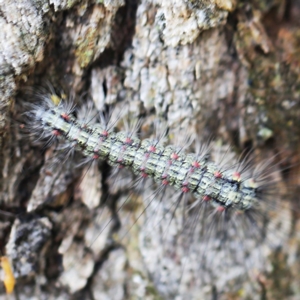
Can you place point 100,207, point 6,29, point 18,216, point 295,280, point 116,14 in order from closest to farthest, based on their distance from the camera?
1. point 6,29
2. point 116,14
3. point 18,216
4. point 100,207
5. point 295,280

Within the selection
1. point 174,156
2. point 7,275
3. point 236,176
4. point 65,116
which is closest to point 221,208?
point 236,176

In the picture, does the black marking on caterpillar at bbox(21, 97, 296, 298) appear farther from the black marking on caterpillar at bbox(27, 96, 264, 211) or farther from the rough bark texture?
the rough bark texture

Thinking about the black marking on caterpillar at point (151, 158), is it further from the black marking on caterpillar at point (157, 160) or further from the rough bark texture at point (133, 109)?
the rough bark texture at point (133, 109)

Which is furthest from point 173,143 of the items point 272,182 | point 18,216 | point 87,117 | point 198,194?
point 18,216

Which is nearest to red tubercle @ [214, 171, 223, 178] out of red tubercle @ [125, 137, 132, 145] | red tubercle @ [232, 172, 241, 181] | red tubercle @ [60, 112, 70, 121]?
red tubercle @ [232, 172, 241, 181]

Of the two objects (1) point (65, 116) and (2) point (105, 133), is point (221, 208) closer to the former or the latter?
(2) point (105, 133)

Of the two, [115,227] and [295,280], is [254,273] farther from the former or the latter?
[115,227]
